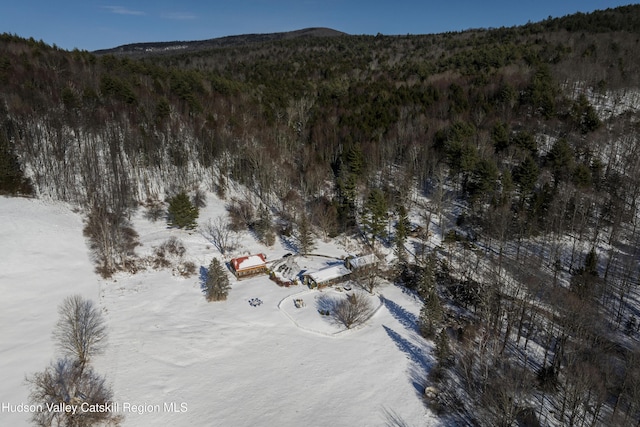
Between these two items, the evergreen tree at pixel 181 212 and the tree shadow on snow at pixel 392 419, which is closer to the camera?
the tree shadow on snow at pixel 392 419

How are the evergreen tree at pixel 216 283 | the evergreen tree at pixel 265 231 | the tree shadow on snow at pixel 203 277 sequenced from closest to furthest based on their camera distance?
the evergreen tree at pixel 216 283 < the tree shadow on snow at pixel 203 277 < the evergreen tree at pixel 265 231

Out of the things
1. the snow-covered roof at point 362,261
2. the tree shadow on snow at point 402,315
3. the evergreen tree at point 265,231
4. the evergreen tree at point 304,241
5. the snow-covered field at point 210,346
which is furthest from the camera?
the evergreen tree at point 265,231

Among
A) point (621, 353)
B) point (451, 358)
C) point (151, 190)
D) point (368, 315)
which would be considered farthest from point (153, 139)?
point (621, 353)

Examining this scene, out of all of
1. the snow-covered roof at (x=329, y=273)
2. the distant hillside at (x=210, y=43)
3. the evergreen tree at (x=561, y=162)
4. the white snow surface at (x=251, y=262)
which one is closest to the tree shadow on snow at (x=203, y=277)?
the white snow surface at (x=251, y=262)

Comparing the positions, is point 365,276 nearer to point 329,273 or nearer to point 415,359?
point 329,273

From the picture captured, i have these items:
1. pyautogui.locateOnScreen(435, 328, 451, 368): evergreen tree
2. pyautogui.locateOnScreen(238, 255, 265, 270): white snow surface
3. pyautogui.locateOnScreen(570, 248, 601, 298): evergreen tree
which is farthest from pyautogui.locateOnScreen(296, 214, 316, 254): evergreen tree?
pyautogui.locateOnScreen(570, 248, 601, 298): evergreen tree

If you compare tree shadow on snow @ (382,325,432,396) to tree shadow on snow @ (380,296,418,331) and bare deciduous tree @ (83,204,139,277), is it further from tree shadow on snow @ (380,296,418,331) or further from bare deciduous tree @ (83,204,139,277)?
bare deciduous tree @ (83,204,139,277)

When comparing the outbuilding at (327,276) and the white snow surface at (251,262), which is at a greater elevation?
the white snow surface at (251,262)

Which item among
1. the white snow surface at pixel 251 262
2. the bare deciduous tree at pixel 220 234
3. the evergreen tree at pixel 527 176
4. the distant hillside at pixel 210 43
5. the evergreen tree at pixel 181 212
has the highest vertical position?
the distant hillside at pixel 210 43

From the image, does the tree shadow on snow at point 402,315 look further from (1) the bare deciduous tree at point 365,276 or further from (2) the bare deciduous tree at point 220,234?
(2) the bare deciduous tree at point 220,234
